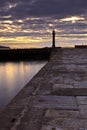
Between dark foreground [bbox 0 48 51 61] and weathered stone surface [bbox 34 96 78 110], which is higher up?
weathered stone surface [bbox 34 96 78 110]

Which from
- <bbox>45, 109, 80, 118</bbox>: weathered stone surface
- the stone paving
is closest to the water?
the stone paving

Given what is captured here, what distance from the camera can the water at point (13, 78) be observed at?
19.3 metres

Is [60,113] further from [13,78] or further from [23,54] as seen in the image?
[23,54]

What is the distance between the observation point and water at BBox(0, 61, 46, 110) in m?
19.3

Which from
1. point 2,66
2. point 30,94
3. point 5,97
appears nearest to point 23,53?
point 2,66

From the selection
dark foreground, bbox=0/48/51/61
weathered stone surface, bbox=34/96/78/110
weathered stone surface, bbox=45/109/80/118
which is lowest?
dark foreground, bbox=0/48/51/61

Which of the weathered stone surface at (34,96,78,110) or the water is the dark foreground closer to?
the water

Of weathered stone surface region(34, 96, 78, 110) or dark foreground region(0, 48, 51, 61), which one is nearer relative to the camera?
weathered stone surface region(34, 96, 78, 110)

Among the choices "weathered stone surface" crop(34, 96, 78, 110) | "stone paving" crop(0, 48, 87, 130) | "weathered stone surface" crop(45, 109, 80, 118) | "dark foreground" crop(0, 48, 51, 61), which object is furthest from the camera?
"dark foreground" crop(0, 48, 51, 61)

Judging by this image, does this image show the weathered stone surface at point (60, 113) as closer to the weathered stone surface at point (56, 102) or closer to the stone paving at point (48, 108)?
the stone paving at point (48, 108)

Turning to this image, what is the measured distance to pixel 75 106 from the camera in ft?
19.2

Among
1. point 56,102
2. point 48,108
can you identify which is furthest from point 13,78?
point 48,108

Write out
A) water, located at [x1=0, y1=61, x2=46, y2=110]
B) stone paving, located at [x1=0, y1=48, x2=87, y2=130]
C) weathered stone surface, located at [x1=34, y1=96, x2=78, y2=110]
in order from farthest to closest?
water, located at [x1=0, y1=61, x2=46, y2=110]
weathered stone surface, located at [x1=34, y1=96, x2=78, y2=110]
stone paving, located at [x1=0, y1=48, x2=87, y2=130]

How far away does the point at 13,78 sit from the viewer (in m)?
30.3
